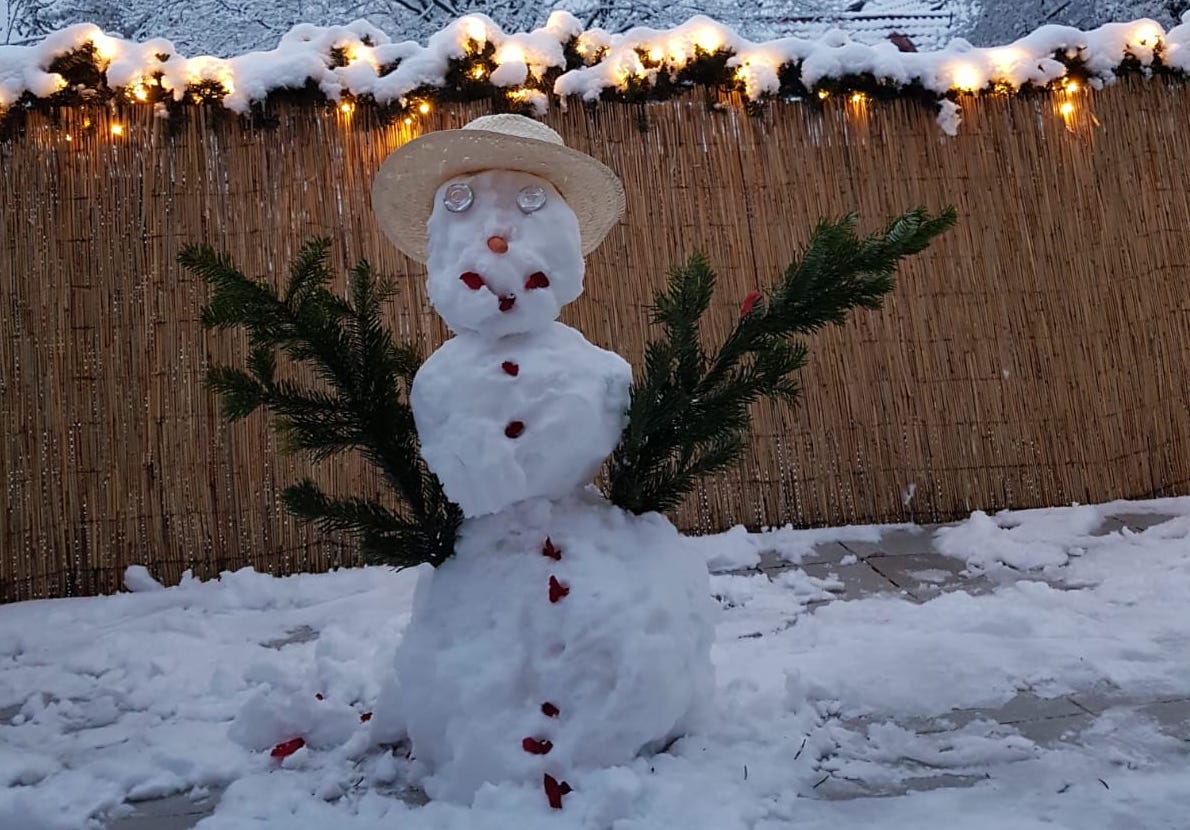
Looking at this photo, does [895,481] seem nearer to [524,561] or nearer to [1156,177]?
[1156,177]

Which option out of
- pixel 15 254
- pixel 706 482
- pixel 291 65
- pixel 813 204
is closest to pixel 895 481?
pixel 706 482

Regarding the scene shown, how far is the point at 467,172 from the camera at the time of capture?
154cm

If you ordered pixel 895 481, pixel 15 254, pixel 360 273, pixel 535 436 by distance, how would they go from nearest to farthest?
pixel 535 436 → pixel 360 273 → pixel 15 254 → pixel 895 481

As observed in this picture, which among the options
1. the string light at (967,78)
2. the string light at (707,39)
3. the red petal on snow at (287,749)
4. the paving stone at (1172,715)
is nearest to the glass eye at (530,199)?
the red petal on snow at (287,749)

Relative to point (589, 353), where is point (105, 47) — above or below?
above

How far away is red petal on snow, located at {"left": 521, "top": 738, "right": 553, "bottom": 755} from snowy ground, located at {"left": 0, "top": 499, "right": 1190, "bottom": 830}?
2.3 inches

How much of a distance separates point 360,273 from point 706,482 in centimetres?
192

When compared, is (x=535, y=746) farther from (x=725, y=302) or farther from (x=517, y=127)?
(x=725, y=302)

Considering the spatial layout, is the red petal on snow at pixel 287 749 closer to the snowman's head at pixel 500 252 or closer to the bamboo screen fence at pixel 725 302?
the snowman's head at pixel 500 252

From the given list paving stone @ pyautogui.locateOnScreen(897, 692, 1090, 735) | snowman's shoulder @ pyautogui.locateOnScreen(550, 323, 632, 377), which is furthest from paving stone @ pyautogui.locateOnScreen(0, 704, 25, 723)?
paving stone @ pyautogui.locateOnScreen(897, 692, 1090, 735)

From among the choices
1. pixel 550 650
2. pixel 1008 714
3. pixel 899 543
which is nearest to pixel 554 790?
pixel 550 650

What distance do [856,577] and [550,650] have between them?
62.2 inches

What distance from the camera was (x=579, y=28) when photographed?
337 cm

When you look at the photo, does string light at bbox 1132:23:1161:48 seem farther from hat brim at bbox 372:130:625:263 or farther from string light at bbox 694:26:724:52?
hat brim at bbox 372:130:625:263
